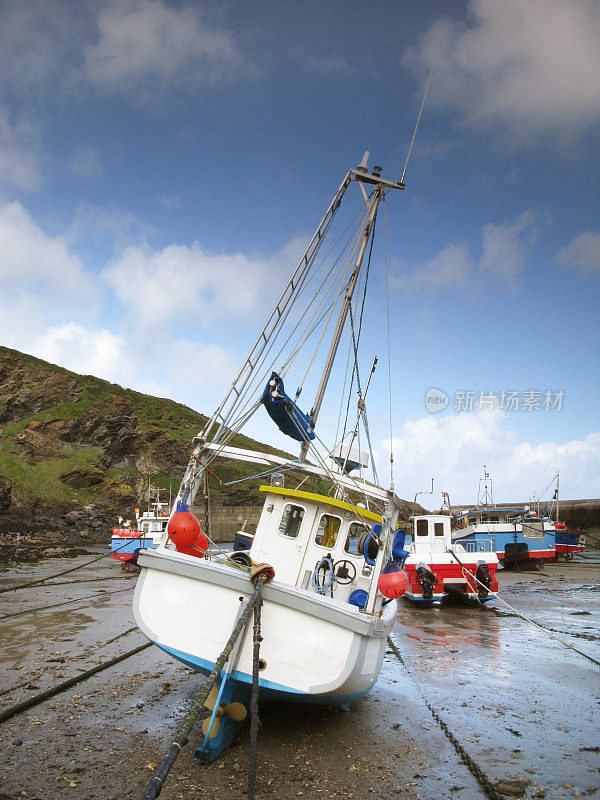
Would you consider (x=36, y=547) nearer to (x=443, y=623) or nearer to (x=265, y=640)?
(x=443, y=623)

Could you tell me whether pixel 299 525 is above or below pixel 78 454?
above

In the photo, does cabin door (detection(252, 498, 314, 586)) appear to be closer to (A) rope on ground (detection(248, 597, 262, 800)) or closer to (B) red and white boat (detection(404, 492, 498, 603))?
(A) rope on ground (detection(248, 597, 262, 800))

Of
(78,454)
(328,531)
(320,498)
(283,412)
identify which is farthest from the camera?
(78,454)

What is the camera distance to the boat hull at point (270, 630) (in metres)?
6.32

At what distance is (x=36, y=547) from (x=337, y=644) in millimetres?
37962

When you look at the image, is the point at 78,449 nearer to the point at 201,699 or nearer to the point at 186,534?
the point at 186,534

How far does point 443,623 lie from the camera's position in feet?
59.3

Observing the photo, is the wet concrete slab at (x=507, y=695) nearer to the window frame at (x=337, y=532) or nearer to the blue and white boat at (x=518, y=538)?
the window frame at (x=337, y=532)

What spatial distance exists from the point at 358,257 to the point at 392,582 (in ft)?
23.3

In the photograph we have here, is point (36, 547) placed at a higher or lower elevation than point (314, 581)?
lower

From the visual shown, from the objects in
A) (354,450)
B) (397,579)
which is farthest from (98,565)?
(397,579)

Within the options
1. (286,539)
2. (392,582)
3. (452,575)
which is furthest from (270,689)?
(452,575)

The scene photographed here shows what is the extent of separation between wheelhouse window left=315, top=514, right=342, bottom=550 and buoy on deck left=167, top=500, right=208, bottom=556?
1.98 metres

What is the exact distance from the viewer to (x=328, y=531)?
8.98 meters
